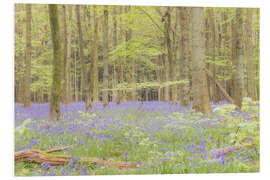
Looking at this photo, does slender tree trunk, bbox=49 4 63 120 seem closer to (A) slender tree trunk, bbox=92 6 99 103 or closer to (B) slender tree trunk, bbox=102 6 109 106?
(A) slender tree trunk, bbox=92 6 99 103

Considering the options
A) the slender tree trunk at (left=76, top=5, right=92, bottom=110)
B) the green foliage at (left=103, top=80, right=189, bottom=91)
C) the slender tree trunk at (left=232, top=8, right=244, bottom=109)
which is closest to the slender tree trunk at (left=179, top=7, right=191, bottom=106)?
the green foliage at (left=103, top=80, right=189, bottom=91)

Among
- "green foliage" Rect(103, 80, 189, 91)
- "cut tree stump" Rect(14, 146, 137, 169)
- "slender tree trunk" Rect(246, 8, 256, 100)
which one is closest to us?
"cut tree stump" Rect(14, 146, 137, 169)

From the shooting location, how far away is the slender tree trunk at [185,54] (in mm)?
5895

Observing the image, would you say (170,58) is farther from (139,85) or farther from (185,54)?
(139,85)

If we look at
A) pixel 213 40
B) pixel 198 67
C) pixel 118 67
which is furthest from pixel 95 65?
pixel 213 40

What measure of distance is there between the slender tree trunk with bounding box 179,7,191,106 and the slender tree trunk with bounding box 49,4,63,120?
2729mm

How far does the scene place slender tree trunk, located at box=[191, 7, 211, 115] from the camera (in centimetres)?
602

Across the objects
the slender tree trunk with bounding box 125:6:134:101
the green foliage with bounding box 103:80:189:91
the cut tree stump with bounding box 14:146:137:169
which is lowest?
the cut tree stump with bounding box 14:146:137:169

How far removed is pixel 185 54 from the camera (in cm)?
613

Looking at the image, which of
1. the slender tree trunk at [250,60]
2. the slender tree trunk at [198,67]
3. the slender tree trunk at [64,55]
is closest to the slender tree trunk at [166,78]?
the slender tree trunk at [198,67]

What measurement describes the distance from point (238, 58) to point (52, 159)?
469 cm

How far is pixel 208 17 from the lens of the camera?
614 cm

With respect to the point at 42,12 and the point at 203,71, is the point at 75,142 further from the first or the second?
the point at 203,71
